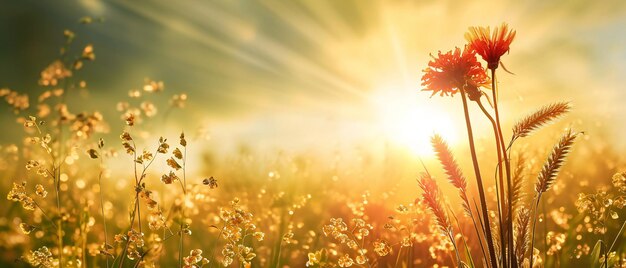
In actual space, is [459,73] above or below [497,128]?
above

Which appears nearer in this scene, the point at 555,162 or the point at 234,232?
the point at 555,162

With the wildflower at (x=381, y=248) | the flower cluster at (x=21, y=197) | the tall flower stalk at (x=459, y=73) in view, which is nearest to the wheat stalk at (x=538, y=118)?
the tall flower stalk at (x=459, y=73)

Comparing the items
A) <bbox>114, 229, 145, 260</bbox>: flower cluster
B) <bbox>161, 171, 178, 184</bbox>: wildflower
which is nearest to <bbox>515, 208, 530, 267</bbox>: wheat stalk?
<bbox>161, 171, 178, 184</bbox>: wildflower

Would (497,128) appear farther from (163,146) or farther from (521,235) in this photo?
(163,146)

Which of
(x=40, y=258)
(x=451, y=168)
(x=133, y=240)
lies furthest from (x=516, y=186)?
(x=40, y=258)

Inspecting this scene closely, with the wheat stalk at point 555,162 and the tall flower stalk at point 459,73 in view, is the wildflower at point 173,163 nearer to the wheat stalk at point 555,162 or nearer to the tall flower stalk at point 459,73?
the tall flower stalk at point 459,73

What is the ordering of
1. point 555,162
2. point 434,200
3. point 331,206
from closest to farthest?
point 555,162 < point 434,200 < point 331,206
